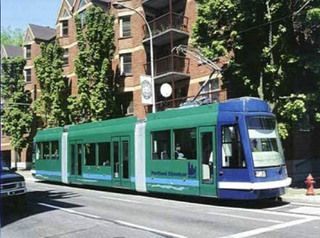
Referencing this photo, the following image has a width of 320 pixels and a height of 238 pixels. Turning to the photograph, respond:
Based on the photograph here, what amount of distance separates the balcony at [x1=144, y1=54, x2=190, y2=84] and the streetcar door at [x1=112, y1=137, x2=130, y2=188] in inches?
466

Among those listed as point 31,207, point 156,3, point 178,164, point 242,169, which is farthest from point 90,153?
point 156,3

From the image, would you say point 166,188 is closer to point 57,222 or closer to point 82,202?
point 82,202

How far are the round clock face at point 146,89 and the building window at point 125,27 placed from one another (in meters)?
12.3

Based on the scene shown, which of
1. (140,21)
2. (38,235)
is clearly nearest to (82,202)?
(38,235)

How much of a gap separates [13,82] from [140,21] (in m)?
18.7

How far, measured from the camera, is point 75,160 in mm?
22984

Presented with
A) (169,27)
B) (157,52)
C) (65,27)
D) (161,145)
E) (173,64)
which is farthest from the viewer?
(65,27)

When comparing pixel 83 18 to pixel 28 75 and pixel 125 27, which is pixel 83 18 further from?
pixel 28 75

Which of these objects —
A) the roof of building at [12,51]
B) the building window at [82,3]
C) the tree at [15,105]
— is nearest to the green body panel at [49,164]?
the building window at [82,3]

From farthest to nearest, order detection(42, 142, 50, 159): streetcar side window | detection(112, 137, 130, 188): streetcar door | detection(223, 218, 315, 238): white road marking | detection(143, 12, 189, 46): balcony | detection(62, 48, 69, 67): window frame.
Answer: detection(62, 48, 69, 67): window frame → detection(143, 12, 189, 46): balcony → detection(42, 142, 50, 159): streetcar side window → detection(112, 137, 130, 188): streetcar door → detection(223, 218, 315, 238): white road marking

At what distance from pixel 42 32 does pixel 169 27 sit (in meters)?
28.8

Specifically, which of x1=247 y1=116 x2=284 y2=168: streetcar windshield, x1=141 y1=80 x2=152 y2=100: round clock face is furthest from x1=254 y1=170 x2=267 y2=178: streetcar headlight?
x1=141 y1=80 x2=152 y2=100: round clock face

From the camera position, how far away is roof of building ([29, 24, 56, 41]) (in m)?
54.0

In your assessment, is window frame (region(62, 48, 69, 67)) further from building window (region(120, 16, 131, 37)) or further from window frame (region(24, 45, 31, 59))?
window frame (region(24, 45, 31, 59))
